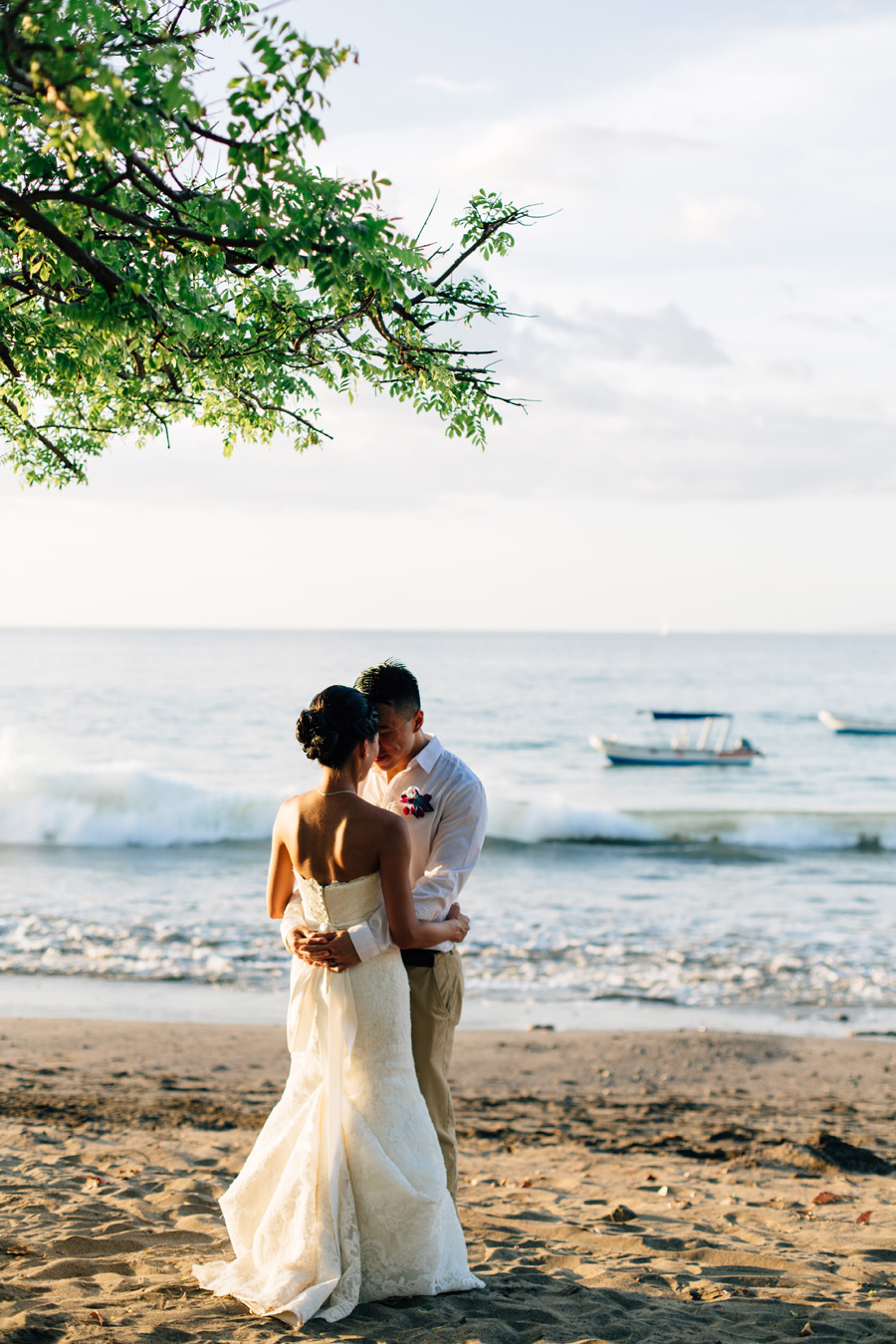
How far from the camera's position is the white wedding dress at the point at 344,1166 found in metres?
3.71

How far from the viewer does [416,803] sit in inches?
165

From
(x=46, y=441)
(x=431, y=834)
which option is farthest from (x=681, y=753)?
(x=431, y=834)

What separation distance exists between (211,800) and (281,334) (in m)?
19.9

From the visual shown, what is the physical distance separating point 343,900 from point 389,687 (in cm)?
81

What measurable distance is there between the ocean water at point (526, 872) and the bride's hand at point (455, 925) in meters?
6.34

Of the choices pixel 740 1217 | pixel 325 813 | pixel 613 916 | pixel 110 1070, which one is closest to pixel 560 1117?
pixel 740 1217

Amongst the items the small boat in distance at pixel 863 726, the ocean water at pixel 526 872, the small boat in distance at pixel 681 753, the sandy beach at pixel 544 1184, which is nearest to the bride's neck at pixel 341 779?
the sandy beach at pixel 544 1184

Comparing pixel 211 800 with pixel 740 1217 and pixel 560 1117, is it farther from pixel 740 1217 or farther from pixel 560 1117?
pixel 740 1217

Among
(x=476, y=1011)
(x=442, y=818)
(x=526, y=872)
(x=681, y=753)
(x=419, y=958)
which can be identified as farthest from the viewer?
(x=681, y=753)

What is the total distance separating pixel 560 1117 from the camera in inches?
296

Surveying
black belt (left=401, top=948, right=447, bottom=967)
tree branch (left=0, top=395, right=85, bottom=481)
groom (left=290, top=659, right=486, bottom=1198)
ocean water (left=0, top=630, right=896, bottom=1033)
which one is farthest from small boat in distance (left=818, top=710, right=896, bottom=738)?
black belt (left=401, top=948, right=447, bottom=967)

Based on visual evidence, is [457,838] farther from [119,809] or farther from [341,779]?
[119,809]

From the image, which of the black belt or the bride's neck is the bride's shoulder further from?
the black belt

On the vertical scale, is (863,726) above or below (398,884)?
above
